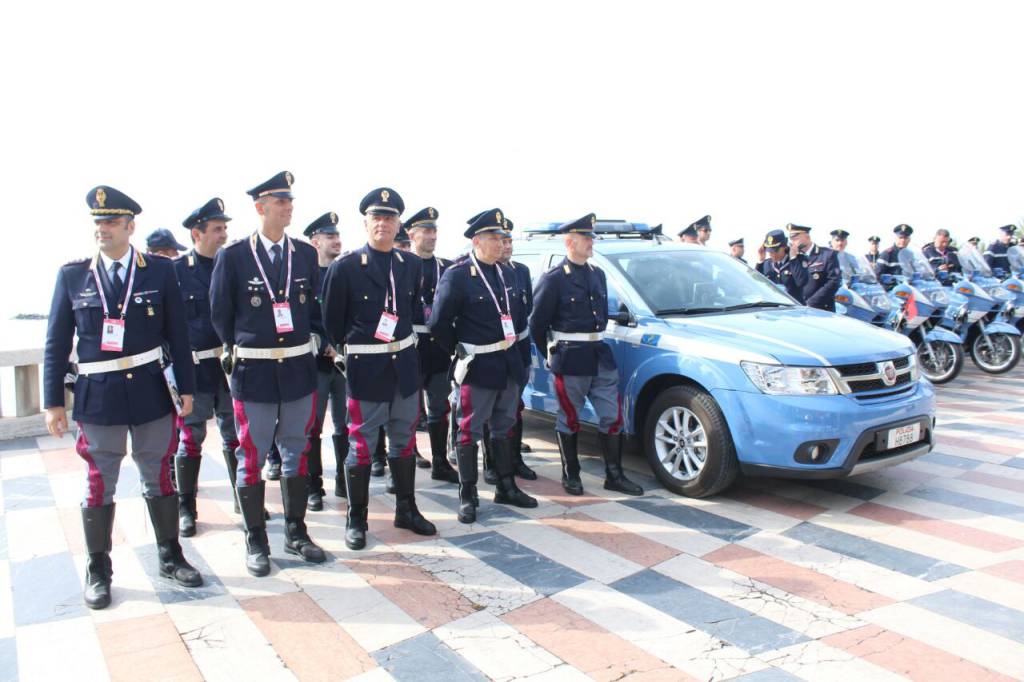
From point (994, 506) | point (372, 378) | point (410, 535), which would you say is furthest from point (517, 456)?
point (994, 506)

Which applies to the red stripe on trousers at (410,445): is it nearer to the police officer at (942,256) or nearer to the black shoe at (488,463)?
the black shoe at (488,463)

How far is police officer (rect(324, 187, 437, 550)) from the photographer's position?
4.73m

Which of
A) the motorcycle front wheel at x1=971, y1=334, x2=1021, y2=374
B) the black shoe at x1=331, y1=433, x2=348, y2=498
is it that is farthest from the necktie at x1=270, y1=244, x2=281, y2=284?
the motorcycle front wheel at x1=971, y1=334, x2=1021, y2=374

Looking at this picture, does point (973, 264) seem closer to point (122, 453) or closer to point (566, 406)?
point (566, 406)

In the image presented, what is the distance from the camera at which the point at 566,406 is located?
19.1ft

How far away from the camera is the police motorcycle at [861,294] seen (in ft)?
34.7

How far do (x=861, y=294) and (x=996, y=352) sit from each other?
2.35 metres

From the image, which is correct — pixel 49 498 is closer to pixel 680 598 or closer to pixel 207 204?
pixel 207 204

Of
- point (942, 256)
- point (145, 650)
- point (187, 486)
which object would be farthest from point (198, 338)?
point (942, 256)

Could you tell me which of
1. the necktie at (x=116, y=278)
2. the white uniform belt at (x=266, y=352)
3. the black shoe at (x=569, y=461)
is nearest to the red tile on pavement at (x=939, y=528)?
the black shoe at (x=569, y=461)

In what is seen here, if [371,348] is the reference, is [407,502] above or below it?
below

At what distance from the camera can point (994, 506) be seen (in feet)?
17.7

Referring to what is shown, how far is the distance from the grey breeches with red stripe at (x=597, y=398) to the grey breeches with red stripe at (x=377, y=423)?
1251 mm

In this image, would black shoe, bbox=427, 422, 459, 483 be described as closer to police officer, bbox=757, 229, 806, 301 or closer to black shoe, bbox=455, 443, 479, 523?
black shoe, bbox=455, 443, 479, 523
